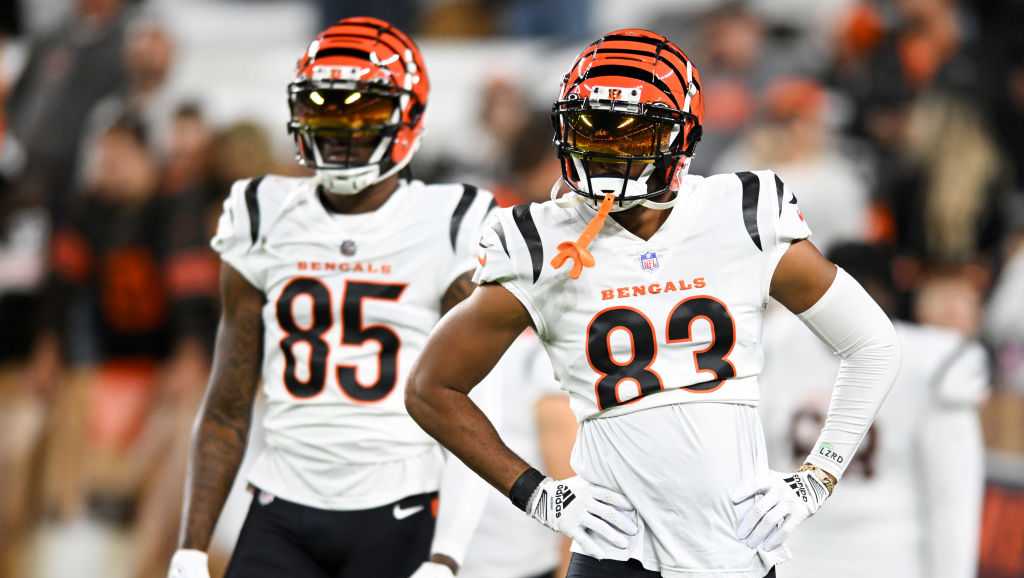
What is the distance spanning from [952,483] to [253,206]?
193 centimetres

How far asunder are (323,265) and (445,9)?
26.4 feet

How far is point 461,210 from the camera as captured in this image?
3811mm

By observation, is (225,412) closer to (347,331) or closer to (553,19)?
(347,331)

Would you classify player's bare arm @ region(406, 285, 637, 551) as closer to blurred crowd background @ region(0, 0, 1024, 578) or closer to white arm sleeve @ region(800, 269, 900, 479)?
white arm sleeve @ region(800, 269, 900, 479)

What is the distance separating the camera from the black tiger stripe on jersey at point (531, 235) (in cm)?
312

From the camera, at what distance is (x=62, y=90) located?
31.7 ft

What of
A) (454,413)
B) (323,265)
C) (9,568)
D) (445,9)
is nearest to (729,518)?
(454,413)

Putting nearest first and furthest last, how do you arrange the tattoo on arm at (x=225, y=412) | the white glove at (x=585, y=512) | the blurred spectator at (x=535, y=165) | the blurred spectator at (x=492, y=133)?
1. the white glove at (x=585, y=512)
2. the tattoo on arm at (x=225, y=412)
3. the blurred spectator at (x=535, y=165)
4. the blurred spectator at (x=492, y=133)

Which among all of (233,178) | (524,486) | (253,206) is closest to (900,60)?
(233,178)

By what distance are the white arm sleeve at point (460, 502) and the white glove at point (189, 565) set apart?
54 cm

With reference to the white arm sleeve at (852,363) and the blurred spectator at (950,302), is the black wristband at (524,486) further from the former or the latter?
the blurred spectator at (950,302)

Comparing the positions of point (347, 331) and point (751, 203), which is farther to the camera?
point (347, 331)

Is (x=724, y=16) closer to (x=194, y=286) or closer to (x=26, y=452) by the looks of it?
(x=194, y=286)

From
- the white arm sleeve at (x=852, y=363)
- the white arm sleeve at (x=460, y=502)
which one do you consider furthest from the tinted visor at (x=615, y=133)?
the white arm sleeve at (x=460, y=502)
